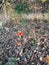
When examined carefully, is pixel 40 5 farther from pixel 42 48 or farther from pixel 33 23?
pixel 42 48

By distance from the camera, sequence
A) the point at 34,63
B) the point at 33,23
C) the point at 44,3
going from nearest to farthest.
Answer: the point at 34,63 → the point at 33,23 → the point at 44,3

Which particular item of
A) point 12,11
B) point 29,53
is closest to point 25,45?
point 29,53

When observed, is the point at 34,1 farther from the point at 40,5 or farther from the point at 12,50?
the point at 12,50

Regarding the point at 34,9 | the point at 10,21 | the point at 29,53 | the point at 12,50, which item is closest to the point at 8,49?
the point at 12,50

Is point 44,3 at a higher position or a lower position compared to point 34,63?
higher

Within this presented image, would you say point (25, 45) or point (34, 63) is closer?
point (34, 63)

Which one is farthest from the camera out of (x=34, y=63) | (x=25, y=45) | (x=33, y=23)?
(x=33, y=23)

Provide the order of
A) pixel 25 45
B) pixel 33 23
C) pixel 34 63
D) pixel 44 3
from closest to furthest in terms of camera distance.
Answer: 1. pixel 34 63
2. pixel 25 45
3. pixel 33 23
4. pixel 44 3

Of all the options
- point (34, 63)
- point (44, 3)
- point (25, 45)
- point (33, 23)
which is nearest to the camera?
point (34, 63)

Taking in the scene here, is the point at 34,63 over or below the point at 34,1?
Result: below
